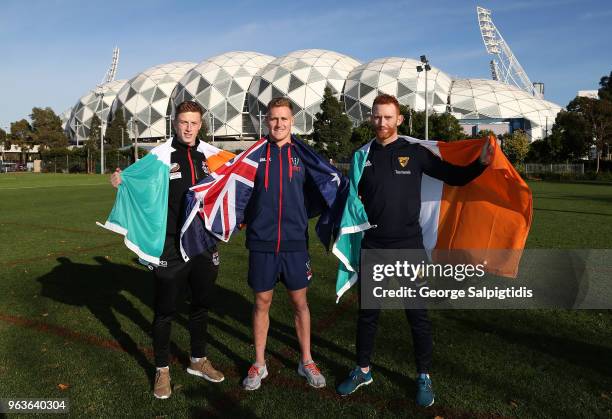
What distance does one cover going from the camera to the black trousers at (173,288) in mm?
3389

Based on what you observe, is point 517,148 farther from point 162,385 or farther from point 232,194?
point 162,385

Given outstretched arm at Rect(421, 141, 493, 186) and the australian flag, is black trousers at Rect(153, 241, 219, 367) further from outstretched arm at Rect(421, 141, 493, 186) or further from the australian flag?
outstretched arm at Rect(421, 141, 493, 186)

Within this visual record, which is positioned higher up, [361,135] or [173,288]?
[361,135]

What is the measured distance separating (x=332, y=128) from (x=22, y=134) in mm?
60512

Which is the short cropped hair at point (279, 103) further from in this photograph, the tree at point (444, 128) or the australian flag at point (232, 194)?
the tree at point (444, 128)

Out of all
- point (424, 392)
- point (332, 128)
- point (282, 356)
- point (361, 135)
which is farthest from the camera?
point (361, 135)

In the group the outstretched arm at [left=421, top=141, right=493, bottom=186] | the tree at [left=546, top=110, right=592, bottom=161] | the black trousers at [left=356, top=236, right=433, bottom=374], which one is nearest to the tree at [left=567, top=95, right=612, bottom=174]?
the tree at [left=546, top=110, right=592, bottom=161]

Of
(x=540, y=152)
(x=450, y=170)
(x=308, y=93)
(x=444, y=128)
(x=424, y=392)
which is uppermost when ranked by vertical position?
(x=308, y=93)

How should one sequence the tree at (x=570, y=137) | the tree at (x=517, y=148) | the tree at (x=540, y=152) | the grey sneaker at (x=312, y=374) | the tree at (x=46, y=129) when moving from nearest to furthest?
1. the grey sneaker at (x=312, y=374)
2. the tree at (x=570, y=137)
3. the tree at (x=540, y=152)
4. the tree at (x=517, y=148)
5. the tree at (x=46, y=129)

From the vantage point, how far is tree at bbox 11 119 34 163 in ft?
251

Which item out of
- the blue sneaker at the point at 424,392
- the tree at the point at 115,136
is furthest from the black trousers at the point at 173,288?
the tree at the point at 115,136

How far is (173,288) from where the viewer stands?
3400 mm

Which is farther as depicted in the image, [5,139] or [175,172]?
[5,139]

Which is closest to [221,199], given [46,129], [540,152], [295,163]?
[295,163]
